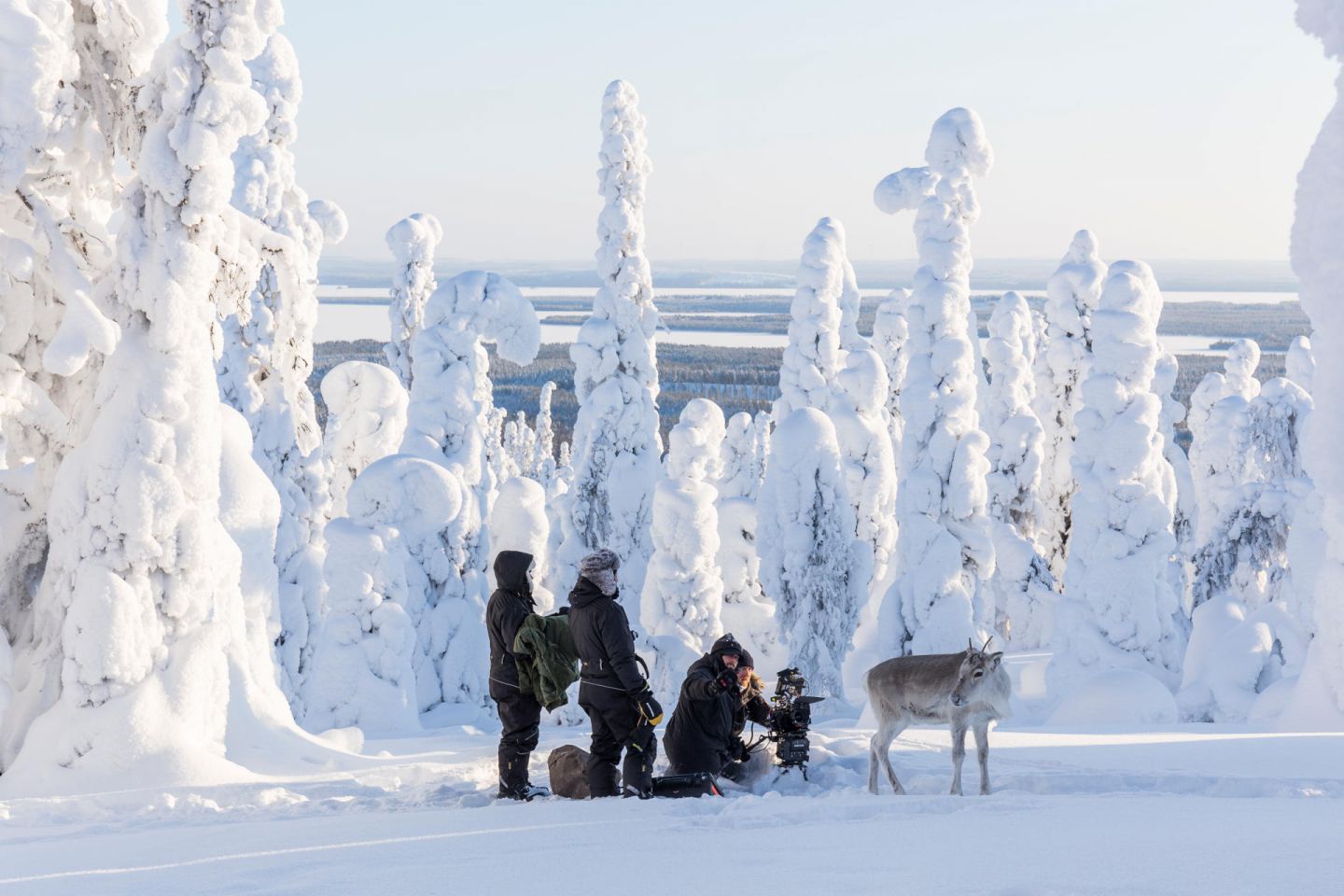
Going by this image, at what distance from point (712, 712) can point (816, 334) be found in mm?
23914

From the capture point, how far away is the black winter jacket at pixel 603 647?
8.25 metres

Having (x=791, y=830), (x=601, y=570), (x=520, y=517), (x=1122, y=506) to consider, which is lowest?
(x=791, y=830)

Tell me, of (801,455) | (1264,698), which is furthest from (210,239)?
(801,455)

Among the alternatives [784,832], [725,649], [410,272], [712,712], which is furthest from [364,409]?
[784,832]

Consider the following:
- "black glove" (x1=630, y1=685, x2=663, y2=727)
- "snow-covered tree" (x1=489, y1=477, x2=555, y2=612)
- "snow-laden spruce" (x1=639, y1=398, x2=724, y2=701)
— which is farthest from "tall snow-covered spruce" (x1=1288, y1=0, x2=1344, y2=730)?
"snow-covered tree" (x1=489, y1=477, x2=555, y2=612)

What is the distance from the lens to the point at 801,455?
24.9 meters

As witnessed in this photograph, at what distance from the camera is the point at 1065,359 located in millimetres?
30328

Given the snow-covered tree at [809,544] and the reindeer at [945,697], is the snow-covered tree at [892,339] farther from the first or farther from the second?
the reindeer at [945,697]

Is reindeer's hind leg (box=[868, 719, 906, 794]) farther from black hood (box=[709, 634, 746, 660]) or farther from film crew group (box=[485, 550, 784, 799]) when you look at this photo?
black hood (box=[709, 634, 746, 660])

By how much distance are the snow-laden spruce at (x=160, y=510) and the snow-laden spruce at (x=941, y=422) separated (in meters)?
14.5

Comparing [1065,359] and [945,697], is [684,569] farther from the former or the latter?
[945,697]

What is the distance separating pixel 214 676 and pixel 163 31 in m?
6.51

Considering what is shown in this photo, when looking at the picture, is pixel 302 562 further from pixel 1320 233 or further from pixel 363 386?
pixel 1320 233

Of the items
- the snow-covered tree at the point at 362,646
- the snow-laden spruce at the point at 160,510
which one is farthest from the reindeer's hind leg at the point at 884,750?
the snow-covered tree at the point at 362,646
